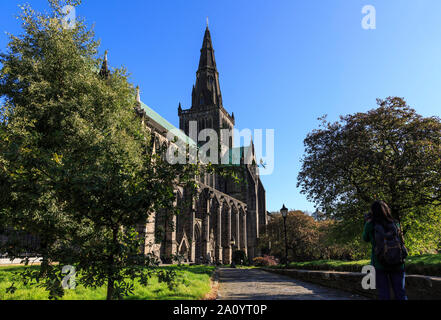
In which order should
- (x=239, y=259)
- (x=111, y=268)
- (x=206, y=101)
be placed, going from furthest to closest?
(x=206, y=101) → (x=239, y=259) → (x=111, y=268)

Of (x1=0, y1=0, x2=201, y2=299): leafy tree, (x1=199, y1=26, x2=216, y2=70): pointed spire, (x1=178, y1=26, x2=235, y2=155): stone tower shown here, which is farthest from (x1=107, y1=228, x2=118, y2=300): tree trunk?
(x1=199, y1=26, x2=216, y2=70): pointed spire

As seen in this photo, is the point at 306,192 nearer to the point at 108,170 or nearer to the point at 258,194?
the point at 108,170

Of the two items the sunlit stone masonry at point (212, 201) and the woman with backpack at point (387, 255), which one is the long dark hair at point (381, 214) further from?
the sunlit stone masonry at point (212, 201)

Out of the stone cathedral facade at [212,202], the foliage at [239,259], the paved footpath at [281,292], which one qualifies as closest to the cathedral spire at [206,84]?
the stone cathedral facade at [212,202]

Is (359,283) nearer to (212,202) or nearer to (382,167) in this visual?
(382,167)

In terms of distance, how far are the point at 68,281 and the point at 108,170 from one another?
5.77ft

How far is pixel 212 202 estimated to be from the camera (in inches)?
2128

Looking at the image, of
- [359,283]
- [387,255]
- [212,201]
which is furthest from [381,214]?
[212,201]

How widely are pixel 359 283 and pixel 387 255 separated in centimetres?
483

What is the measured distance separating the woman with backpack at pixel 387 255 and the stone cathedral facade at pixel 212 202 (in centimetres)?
2987

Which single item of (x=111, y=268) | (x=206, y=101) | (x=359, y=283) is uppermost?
(x=206, y=101)

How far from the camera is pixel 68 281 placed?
14.9 feet
